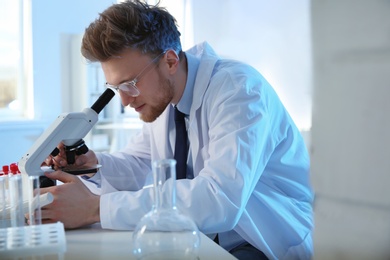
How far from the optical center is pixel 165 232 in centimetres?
78

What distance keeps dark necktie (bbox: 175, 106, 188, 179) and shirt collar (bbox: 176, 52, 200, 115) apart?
0.16 ft

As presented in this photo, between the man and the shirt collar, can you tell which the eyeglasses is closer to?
the man

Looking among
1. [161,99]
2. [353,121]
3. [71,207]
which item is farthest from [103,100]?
[353,121]

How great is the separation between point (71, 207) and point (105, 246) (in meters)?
0.20

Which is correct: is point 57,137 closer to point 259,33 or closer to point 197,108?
point 197,108

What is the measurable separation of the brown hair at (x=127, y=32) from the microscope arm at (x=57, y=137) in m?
0.25

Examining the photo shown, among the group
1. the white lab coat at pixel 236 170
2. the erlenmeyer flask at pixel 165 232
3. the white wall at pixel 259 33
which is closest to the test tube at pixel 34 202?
the white lab coat at pixel 236 170

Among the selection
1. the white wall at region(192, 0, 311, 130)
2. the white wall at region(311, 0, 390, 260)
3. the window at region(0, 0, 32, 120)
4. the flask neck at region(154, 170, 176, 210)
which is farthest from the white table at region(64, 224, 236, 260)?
the window at region(0, 0, 32, 120)

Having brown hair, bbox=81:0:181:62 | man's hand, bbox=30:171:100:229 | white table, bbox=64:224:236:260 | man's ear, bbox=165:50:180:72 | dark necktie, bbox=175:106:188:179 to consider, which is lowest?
white table, bbox=64:224:236:260

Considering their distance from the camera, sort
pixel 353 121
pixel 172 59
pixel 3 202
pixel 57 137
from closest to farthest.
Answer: pixel 353 121, pixel 3 202, pixel 57 137, pixel 172 59

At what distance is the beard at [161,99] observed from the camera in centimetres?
157

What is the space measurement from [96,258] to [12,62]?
3545 millimetres

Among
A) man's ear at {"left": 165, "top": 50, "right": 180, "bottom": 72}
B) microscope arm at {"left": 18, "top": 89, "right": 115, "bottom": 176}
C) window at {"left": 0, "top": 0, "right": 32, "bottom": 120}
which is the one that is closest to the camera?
microscope arm at {"left": 18, "top": 89, "right": 115, "bottom": 176}

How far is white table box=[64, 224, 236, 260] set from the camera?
897mm
